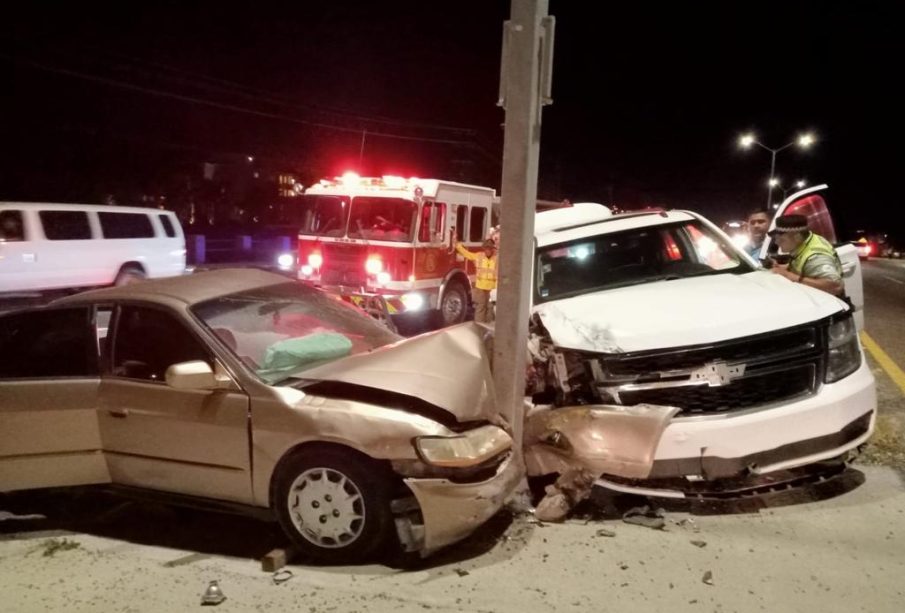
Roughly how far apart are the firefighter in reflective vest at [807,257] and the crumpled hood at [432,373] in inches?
120

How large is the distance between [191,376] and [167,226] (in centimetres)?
1412

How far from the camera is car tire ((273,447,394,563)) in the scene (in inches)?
150

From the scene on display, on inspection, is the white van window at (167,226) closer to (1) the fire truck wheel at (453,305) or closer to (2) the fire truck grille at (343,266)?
(2) the fire truck grille at (343,266)

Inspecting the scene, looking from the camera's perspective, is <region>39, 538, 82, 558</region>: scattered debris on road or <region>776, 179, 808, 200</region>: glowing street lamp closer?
<region>39, 538, 82, 558</region>: scattered debris on road

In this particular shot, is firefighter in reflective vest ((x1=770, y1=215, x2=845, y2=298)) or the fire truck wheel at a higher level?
firefighter in reflective vest ((x1=770, y1=215, x2=845, y2=298))

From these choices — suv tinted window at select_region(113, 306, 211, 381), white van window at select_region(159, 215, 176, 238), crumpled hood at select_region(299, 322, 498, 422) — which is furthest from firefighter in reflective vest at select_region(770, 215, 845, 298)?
white van window at select_region(159, 215, 176, 238)

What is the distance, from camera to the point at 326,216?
12.1 m

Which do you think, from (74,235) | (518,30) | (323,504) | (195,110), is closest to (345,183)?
(74,235)

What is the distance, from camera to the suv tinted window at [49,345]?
4496 mm

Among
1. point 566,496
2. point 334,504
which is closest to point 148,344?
point 334,504

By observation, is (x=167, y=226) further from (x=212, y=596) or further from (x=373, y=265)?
(x=212, y=596)

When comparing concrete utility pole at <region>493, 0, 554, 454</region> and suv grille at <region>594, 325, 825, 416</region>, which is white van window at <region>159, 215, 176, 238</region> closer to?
concrete utility pole at <region>493, 0, 554, 454</region>

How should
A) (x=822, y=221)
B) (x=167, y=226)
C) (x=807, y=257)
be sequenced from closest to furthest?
(x=807, y=257)
(x=822, y=221)
(x=167, y=226)

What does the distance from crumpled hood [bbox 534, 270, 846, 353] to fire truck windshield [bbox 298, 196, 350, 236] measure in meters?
7.19
